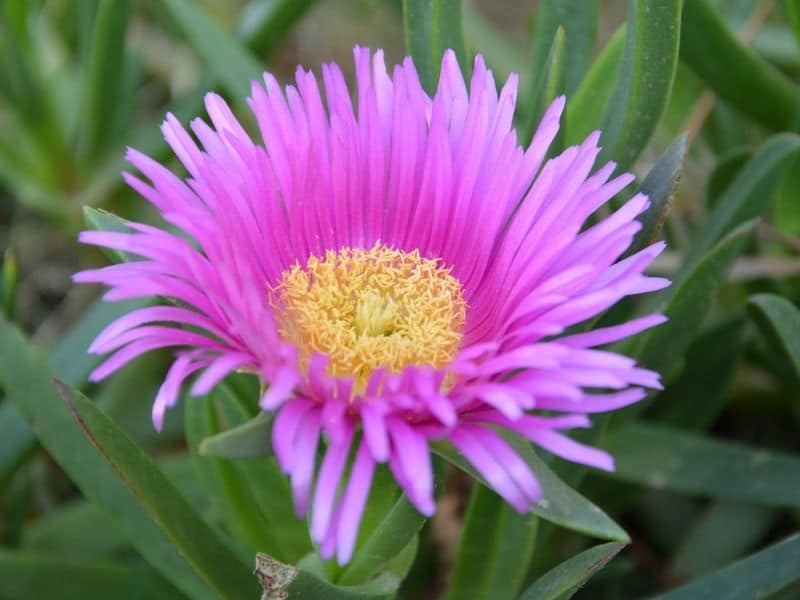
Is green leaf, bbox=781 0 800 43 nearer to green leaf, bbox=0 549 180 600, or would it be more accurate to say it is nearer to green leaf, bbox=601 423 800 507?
green leaf, bbox=601 423 800 507

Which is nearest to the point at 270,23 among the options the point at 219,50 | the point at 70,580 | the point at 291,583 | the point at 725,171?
the point at 219,50

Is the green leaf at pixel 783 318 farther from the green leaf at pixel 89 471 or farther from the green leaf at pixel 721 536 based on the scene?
the green leaf at pixel 89 471

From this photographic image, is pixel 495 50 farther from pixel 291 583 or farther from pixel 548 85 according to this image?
pixel 291 583

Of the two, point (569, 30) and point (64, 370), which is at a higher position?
point (569, 30)

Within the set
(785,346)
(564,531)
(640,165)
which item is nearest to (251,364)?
(785,346)

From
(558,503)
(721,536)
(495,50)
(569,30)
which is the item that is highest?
(495,50)

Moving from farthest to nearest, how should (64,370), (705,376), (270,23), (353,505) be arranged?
(270,23)
(705,376)
(64,370)
(353,505)

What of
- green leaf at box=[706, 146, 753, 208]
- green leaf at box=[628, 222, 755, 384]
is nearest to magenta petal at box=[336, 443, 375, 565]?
green leaf at box=[628, 222, 755, 384]
